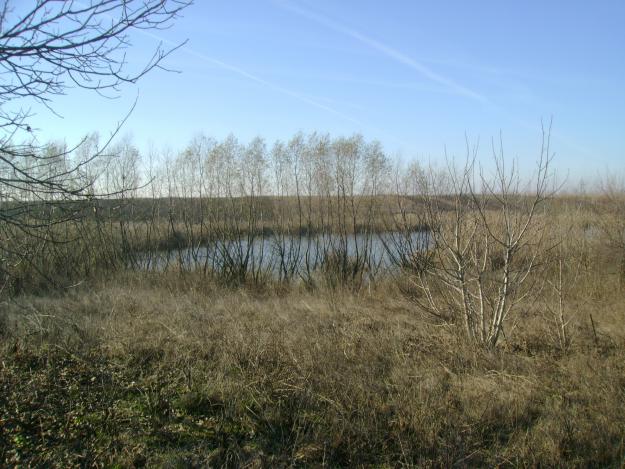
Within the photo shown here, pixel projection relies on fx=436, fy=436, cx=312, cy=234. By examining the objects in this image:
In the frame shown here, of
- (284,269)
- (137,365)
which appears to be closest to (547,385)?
(137,365)

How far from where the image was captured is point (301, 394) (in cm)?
365

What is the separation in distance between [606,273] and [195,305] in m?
8.05

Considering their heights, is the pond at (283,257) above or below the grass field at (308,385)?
above

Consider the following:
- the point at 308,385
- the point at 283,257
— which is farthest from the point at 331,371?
the point at 283,257

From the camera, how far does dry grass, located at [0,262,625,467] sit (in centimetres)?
300

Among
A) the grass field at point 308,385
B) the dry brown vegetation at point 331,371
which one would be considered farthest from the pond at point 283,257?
the grass field at point 308,385

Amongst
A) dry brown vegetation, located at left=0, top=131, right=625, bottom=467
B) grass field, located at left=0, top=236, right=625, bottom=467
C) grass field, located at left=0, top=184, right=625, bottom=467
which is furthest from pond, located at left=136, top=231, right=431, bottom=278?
grass field, located at left=0, top=236, right=625, bottom=467

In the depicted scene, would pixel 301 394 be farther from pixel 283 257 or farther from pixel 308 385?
pixel 283 257

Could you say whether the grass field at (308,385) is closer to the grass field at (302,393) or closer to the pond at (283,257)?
the grass field at (302,393)

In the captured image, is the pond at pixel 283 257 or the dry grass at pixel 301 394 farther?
the pond at pixel 283 257

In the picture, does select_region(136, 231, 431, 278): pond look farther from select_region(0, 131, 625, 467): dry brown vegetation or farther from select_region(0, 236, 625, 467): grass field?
select_region(0, 236, 625, 467): grass field

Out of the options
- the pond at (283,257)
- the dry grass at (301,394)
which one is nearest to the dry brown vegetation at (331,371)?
the dry grass at (301,394)

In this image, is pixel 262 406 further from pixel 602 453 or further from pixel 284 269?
pixel 284 269

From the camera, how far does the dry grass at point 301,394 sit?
3004 millimetres
